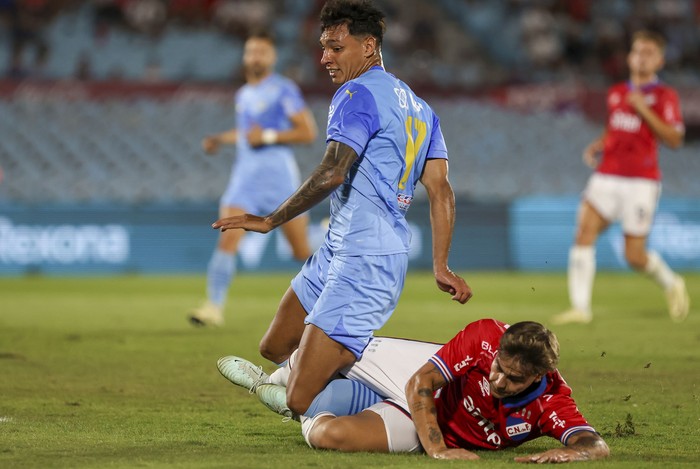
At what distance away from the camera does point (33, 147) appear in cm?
1889

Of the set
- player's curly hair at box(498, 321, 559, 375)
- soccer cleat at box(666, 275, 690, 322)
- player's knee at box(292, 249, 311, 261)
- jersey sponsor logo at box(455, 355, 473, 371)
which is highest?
player's curly hair at box(498, 321, 559, 375)

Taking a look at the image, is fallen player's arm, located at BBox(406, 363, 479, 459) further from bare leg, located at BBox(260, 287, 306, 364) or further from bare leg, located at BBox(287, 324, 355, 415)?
bare leg, located at BBox(260, 287, 306, 364)

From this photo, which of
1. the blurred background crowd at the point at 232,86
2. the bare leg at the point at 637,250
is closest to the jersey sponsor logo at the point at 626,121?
the bare leg at the point at 637,250

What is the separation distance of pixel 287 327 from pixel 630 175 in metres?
6.16

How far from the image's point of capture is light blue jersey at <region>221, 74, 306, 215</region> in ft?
34.8

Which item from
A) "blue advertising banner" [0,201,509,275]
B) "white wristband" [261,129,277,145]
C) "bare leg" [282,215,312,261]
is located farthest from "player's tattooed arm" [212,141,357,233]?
"blue advertising banner" [0,201,509,275]

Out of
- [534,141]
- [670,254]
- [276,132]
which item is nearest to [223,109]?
[534,141]

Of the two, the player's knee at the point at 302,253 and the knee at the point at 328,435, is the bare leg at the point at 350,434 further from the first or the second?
the player's knee at the point at 302,253

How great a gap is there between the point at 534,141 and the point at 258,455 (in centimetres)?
1713

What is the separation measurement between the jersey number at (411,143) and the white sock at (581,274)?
570 cm

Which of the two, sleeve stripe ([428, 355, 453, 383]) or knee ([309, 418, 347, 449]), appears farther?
knee ([309, 418, 347, 449])

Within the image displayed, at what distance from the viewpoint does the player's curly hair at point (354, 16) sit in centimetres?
532

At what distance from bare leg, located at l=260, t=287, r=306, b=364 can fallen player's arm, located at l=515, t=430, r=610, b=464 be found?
60.3 inches

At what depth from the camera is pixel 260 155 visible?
35.4ft
